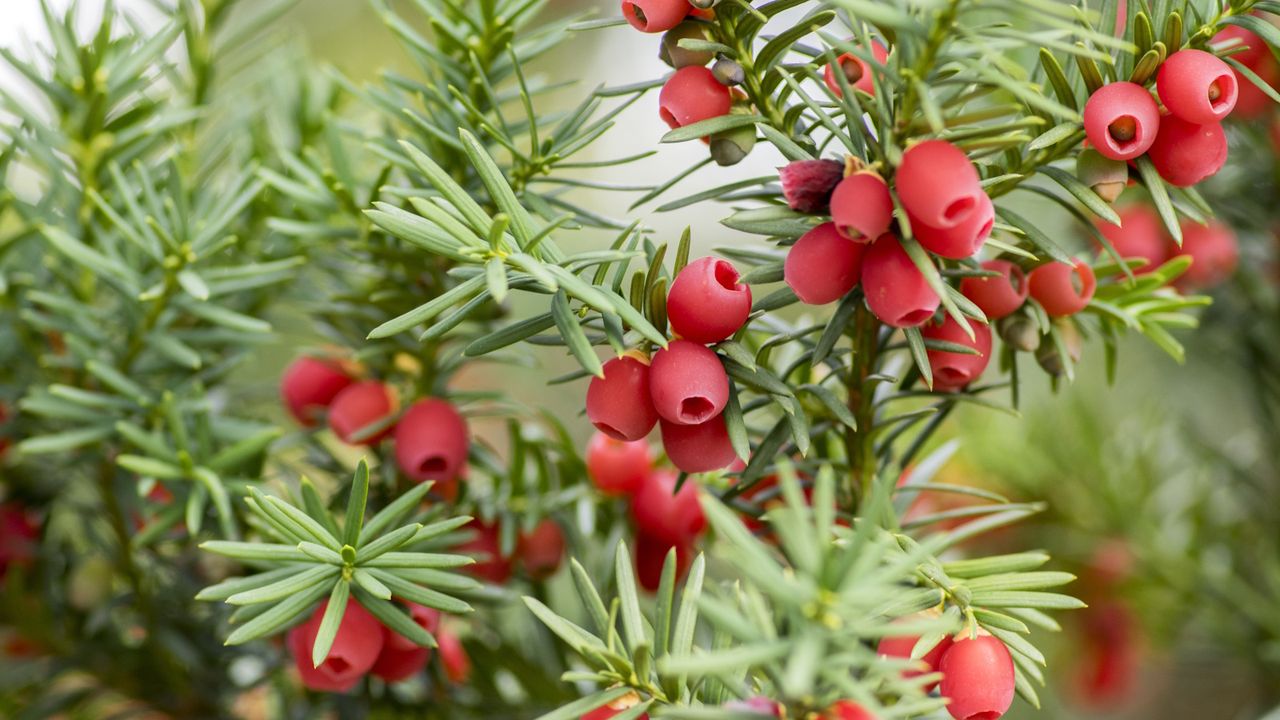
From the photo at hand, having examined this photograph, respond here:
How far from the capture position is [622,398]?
0.39 m

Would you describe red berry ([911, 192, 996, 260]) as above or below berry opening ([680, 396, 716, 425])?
above

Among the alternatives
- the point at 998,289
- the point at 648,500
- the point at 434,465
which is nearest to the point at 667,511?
the point at 648,500

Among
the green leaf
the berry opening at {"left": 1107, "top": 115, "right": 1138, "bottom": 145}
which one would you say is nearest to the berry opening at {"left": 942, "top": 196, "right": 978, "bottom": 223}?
the berry opening at {"left": 1107, "top": 115, "right": 1138, "bottom": 145}

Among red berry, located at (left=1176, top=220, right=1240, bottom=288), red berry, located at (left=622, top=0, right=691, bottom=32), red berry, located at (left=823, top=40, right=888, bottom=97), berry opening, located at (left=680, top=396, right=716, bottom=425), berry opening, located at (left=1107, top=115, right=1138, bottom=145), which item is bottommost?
red berry, located at (left=1176, top=220, right=1240, bottom=288)

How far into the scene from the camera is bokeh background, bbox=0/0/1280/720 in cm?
83

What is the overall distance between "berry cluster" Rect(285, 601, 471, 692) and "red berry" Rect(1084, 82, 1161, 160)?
368mm

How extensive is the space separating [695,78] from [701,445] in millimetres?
152

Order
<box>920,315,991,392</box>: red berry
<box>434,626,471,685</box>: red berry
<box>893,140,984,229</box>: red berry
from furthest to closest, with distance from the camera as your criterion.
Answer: <box>434,626,471,685</box>: red berry → <box>920,315,991,392</box>: red berry → <box>893,140,984,229</box>: red berry

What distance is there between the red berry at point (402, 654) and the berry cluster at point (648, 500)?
0.48 feet

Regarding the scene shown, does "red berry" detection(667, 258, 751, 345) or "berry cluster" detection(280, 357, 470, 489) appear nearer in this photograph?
"red berry" detection(667, 258, 751, 345)

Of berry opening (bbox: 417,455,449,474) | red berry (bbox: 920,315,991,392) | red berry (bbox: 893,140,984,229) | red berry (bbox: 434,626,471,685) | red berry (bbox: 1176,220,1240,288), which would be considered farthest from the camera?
red berry (bbox: 1176,220,1240,288)

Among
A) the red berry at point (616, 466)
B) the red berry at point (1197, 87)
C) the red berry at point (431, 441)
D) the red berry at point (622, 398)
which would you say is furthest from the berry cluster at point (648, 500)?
the red berry at point (1197, 87)

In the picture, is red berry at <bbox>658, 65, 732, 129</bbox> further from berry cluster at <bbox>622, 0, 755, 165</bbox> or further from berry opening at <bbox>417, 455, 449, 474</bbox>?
berry opening at <bbox>417, 455, 449, 474</bbox>

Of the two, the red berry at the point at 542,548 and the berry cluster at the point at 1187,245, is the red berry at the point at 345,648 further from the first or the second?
the berry cluster at the point at 1187,245
